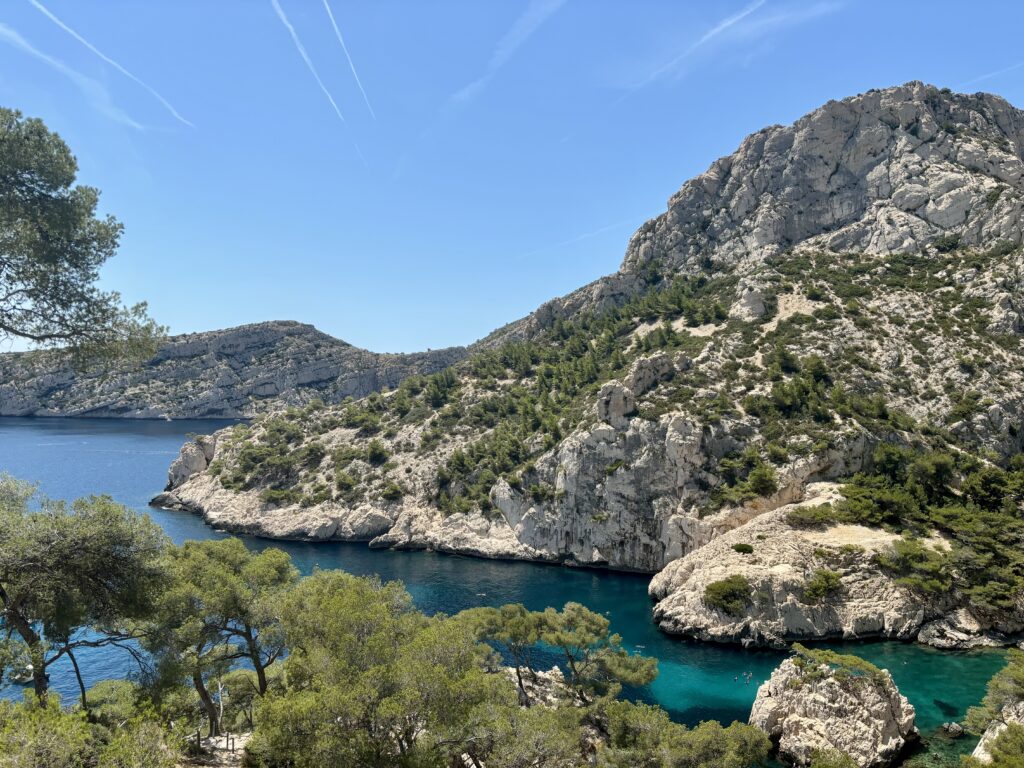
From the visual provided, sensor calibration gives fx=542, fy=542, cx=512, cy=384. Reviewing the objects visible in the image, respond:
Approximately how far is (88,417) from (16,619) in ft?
614

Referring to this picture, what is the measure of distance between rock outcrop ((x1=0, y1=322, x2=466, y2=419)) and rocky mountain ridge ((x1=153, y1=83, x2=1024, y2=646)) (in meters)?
91.6

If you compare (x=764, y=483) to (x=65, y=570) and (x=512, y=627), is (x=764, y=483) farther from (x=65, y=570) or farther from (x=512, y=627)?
(x=65, y=570)

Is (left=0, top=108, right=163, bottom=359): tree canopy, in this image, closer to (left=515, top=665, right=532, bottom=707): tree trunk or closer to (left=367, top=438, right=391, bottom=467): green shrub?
(left=515, top=665, right=532, bottom=707): tree trunk

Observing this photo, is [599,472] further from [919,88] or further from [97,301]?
[919,88]

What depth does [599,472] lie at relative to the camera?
58.6 m

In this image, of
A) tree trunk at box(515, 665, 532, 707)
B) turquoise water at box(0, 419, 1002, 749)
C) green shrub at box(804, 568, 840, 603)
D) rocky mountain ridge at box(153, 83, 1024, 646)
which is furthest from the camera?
rocky mountain ridge at box(153, 83, 1024, 646)

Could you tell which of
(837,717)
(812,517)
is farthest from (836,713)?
(812,517)

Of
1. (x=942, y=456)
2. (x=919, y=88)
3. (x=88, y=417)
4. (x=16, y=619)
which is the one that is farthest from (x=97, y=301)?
(x=88, y=417)

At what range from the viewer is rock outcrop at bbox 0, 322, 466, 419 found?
537 ft

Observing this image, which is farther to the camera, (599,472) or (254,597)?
(599,472)

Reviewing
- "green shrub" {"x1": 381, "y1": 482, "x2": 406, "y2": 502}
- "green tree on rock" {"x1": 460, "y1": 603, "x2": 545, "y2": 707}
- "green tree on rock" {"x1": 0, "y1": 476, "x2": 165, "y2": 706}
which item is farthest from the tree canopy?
"green shrub" {"x1": 381, "y1": 482, "x2": 406, "y2": 502}

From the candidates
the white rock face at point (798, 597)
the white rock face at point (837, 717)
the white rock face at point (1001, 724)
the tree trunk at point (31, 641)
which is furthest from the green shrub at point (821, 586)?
the tree trunk at point (31, 641)

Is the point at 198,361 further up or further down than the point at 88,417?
further up

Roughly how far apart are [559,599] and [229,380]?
162 m
